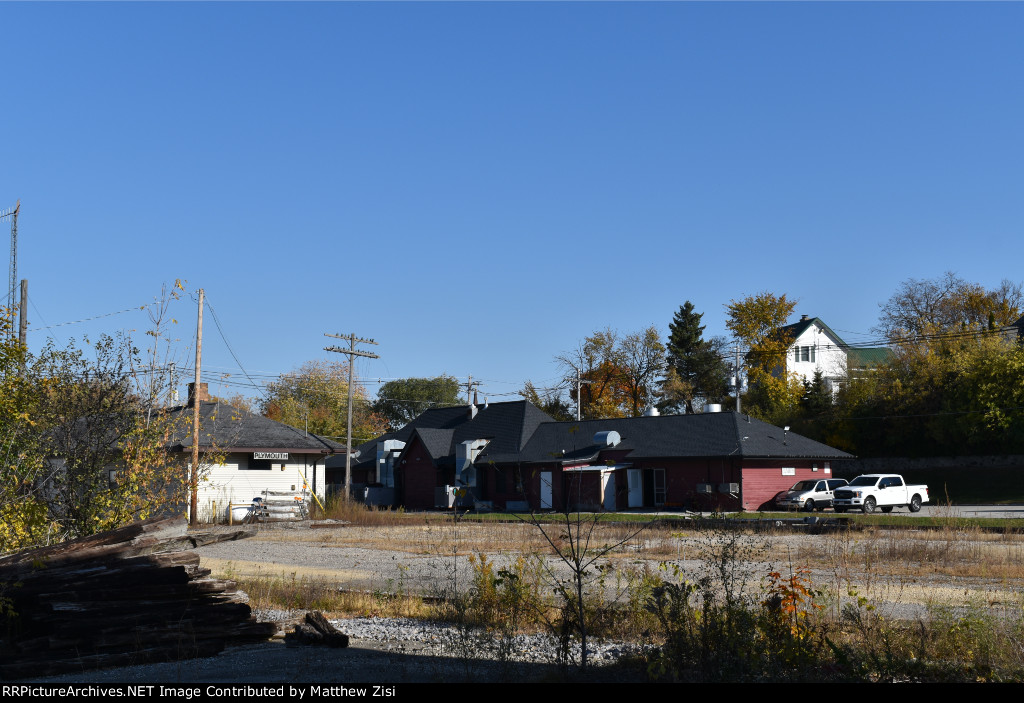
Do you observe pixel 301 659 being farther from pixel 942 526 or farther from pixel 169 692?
pixel 942 526

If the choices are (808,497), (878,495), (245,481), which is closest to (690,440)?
(808,497)

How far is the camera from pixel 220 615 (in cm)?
993

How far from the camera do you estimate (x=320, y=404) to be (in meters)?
95.9

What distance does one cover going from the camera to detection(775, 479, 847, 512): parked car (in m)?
42.7

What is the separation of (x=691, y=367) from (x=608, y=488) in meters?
36.3

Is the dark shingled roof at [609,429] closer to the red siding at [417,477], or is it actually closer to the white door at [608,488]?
the red siding at [417,477]

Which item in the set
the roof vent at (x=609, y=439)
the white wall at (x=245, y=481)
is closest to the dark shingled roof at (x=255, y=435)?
the white wall at (x=245, y=481)

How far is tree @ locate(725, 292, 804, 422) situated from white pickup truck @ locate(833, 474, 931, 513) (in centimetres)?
2943

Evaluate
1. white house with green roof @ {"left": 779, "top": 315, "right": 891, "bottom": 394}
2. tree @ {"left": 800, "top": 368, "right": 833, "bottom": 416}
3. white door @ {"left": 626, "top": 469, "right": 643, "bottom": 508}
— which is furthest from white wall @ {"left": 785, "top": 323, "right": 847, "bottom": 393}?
white door @ {"left": 626, "top": 469, "right": 643, "bottom": 508}

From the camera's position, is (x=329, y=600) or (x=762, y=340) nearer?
(x=329, y=600)

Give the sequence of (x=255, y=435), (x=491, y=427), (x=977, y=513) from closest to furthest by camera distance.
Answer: (x=977, y=513), (x=255, y=435), (x=491, y=427)

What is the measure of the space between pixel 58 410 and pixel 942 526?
22557 millimetres

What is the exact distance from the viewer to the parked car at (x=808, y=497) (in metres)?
42.7

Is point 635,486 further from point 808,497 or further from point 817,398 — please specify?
point 817,398
